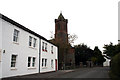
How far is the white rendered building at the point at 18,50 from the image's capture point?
14.6 meters

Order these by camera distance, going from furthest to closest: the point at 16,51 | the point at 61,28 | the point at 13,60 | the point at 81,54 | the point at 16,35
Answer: the point at 81,54 → the point at 61,28 → the point at 16,35 → the point at 16,51 → the point at 13,60

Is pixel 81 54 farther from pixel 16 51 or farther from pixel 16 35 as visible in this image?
pixel 16 51

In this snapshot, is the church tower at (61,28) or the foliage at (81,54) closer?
the church tower at (61,28)

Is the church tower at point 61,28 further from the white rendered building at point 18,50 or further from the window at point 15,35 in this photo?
the window at point 15,35

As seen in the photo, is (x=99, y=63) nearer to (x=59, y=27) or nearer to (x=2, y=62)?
(x=59, y=27)

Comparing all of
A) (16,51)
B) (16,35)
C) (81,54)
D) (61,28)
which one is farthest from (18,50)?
(81,54)

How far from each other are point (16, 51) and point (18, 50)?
1.49ft

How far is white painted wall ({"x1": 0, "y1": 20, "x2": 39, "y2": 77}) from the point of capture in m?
14.8

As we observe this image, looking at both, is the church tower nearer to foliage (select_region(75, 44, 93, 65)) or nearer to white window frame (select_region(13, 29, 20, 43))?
foliage (select_region(75, 44, 93, 65))

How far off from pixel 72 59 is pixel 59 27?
12.6m

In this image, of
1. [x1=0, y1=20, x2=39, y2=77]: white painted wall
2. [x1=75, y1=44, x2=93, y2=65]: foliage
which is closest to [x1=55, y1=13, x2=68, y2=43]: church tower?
[x1=75, y1=44, x2=93, y2=65]: foliage

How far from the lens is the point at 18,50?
17.3 m

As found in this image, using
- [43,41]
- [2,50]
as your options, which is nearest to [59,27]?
[43,41]

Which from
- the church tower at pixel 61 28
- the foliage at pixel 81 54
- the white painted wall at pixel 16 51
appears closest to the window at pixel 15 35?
the white painted wall at pixel 16 51
